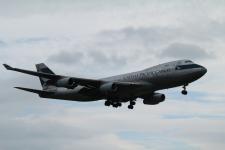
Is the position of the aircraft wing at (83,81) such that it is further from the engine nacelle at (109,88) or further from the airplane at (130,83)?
the engine nacelle at (109,88)

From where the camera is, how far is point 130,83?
8338 cm

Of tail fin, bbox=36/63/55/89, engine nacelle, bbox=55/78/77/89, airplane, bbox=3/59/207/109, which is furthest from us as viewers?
tail fin, bbox=36/63/55/89

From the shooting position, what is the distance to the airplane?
8144 centimetres

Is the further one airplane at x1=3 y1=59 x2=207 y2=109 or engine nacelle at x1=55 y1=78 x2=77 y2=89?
engine nacelle at x1=55 y1=78 x2=77 y2=89

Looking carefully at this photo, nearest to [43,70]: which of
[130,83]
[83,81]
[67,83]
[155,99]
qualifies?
[83,81]

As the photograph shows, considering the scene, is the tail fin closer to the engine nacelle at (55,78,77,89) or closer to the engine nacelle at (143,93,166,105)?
the engine nacelle at (55,78,77,89)

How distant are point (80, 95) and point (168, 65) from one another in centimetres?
1417

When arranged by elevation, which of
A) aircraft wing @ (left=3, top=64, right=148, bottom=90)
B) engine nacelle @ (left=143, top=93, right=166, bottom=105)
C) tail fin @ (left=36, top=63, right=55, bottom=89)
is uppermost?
tail fin @ (left=36, top=63, right=55, bottom=89)

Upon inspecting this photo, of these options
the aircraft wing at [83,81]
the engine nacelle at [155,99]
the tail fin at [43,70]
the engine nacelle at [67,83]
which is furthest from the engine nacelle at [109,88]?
the tail fin at [43,70]

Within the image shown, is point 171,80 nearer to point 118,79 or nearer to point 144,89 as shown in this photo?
point 144,89

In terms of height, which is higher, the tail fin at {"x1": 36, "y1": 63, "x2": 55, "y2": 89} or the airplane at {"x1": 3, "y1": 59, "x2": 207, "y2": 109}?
the tail fin at {"x1": 36, "y1": 63, "x2": 55, "y2": 89}

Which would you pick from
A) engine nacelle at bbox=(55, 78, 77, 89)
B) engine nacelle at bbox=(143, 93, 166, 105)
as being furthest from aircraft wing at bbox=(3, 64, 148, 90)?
engine nacelle at bbox=(143, 93, 166, 105)

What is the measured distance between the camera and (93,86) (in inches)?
3428

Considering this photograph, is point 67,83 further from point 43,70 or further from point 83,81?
point 43,70
